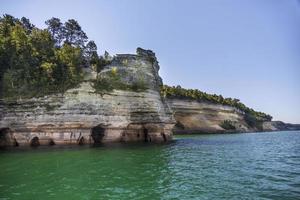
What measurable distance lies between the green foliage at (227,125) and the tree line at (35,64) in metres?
57.6

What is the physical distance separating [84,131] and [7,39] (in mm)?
19465

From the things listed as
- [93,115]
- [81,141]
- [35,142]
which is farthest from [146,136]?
[35,142]

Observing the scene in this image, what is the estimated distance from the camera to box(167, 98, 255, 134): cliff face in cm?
8354

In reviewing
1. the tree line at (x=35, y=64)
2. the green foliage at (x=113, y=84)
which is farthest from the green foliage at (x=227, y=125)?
the tree line at (x=35, y=64)

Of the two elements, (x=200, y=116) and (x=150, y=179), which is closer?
(x=150, y=179)

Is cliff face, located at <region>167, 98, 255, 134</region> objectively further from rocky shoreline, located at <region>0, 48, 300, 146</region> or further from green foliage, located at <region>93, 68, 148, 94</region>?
green foliage, located at <region>93, 68, 148, 94</region>

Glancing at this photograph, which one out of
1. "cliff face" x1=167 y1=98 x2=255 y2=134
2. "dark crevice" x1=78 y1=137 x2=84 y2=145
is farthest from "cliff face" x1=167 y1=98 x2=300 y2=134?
"dark crevice" x1=78 y1=137 x2=84 y2=145

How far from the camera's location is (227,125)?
315 ft

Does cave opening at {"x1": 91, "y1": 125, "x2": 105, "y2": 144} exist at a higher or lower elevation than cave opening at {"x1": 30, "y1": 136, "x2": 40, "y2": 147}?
higher

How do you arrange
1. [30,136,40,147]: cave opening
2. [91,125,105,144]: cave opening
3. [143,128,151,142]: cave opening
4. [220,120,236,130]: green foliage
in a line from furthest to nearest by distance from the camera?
[220,120,236,130]: green foliage < [143,128,151,142]: cave opening < [91,125,105,144]: cave opening < [30,136,40,147]: cave opening

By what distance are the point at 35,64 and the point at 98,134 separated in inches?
594

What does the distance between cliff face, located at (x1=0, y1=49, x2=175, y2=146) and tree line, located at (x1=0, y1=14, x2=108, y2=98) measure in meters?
2.00

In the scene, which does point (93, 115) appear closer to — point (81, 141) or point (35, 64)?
point (81, 141)

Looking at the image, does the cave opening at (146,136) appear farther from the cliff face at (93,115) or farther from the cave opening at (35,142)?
the cave opening at (35,142)
